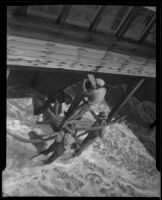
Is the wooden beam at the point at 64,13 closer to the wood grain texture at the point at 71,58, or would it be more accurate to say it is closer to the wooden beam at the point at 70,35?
the wooden beam at the point at 70,35

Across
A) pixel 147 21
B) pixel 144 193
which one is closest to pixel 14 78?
pixel 147 21

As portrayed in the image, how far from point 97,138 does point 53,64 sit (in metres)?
1.58

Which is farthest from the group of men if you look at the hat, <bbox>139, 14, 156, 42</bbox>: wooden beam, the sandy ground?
<bbox>139, 14, 156, 42</bbox>: wooden beam

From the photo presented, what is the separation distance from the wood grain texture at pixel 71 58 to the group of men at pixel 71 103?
0.28 m

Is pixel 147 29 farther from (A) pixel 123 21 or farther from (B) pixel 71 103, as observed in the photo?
(B) pixel 71 103

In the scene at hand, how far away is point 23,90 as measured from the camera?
4.82 metres

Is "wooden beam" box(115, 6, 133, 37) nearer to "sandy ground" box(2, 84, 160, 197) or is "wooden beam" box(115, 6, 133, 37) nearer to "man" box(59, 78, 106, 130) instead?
"man" box(59, 78, 106, 130)

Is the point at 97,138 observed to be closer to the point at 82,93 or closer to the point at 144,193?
the point at 82,93

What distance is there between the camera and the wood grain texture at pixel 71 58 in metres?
4.19

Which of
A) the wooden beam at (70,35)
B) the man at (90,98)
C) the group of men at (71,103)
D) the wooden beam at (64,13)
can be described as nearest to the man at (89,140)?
the group of men at (71,103)

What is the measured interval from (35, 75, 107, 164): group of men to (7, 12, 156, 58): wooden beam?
605 millimetres

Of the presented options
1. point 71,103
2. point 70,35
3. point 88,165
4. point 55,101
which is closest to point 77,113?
point 71,103

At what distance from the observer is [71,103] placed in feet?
16.4

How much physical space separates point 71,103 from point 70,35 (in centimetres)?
116
